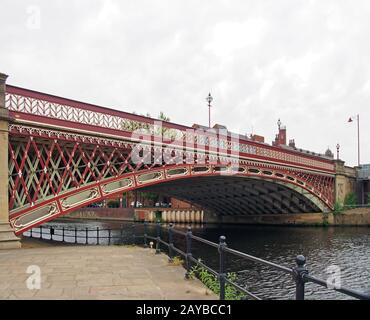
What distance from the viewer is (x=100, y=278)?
803 cm

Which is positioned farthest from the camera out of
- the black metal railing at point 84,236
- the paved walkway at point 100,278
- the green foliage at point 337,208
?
the green foliage at point 337,208

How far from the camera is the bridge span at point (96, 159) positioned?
16.3m

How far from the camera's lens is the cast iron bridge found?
16.8m

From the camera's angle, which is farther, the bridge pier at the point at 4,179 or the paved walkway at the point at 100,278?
the bridge pier at the point at 4,179

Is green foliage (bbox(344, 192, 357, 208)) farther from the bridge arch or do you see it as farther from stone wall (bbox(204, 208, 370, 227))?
the bridge arch

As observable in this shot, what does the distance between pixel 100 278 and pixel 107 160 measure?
12555 mm

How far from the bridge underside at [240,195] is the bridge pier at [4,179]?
65.9 ft

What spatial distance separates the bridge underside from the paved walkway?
920 inches

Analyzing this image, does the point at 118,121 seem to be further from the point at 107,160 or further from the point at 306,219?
the point at 306,219

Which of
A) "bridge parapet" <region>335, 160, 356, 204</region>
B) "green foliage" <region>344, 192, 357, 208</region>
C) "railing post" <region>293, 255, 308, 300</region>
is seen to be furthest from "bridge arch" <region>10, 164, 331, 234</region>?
"railing post" <region>293, 255, 308, 300</region>
